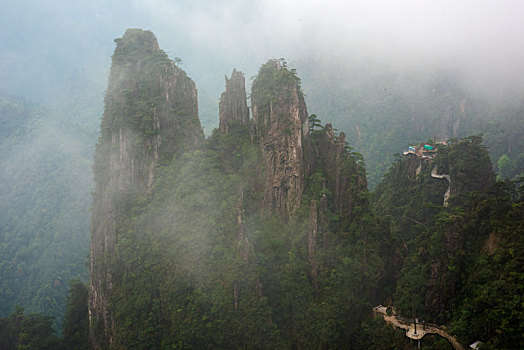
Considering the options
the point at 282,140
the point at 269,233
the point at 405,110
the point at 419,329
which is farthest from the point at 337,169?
the point at 405,110

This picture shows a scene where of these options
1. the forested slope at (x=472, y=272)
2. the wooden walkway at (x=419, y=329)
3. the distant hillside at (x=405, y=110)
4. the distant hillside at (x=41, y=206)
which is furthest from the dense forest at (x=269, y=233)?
the distant hillside at (x=405, y=110)

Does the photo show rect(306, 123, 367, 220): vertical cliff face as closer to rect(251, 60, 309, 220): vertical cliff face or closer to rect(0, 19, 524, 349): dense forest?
rect(0, 19, 524, 349): dense forest

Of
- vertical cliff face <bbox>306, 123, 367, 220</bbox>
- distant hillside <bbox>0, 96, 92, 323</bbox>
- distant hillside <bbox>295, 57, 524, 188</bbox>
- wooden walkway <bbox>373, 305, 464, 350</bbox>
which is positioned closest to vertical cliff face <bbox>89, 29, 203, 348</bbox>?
vertical cliff face <bbox>306, 123, 367, 220</bbox>

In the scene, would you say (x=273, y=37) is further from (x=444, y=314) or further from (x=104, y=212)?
(x=444, y=314)

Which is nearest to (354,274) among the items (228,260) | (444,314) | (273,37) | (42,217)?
(444,314)

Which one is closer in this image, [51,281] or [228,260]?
[228,260]

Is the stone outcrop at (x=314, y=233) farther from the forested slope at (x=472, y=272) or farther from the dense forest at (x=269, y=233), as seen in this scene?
the forested slope at (x=472, y=272)

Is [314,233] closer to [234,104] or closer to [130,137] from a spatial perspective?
[234,104]
